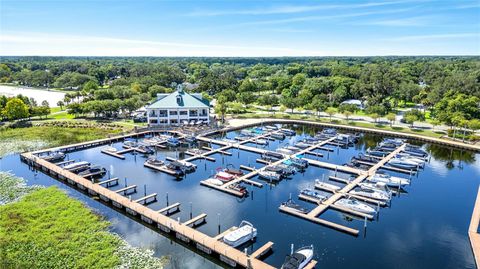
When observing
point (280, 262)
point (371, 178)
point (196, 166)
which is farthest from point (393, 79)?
point (280, 262)

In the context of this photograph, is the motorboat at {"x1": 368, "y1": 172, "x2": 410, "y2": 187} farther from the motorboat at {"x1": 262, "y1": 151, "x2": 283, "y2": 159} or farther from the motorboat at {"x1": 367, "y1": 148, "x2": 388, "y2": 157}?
the motorboat at {"x1": 262, "y1": 151, "x2": 283, "y2": 159}

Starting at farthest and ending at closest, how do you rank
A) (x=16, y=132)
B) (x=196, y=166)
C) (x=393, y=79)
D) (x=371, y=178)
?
(x=393, y=79) → (x=16, y=132) → (x=196, y=166) → (x=371, y=178)

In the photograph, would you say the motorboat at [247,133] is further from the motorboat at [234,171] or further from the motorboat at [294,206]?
the motorboat at [294,206]

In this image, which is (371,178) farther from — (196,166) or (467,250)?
(196,166)

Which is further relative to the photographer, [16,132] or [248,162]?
[16,132]

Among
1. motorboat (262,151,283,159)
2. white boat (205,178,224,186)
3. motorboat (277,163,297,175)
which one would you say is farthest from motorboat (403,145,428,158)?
white boat (205,178,224,186)

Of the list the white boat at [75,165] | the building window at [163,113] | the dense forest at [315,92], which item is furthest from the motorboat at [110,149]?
the dense forest at [315,92]
